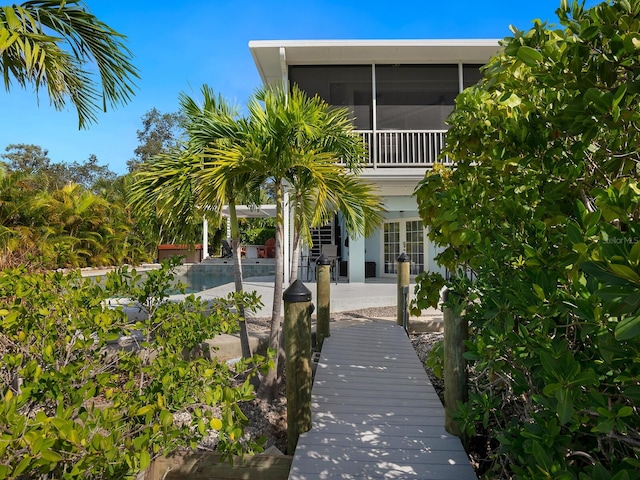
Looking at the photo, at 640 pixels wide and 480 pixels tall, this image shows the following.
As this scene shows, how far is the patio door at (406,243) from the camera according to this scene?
11.5 m

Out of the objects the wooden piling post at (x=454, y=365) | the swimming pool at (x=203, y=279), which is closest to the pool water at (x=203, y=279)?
the swimming pool at (x=203, y=279)

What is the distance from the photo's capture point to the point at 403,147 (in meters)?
9.66

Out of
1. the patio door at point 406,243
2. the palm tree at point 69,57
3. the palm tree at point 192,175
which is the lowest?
the patio door at point 406,243

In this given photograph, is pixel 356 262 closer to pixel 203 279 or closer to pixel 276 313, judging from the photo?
pixel 276 313

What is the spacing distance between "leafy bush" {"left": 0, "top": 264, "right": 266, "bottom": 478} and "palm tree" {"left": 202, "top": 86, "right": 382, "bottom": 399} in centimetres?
136

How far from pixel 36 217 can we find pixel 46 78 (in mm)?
12239

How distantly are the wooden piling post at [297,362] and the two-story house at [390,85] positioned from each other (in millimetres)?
6481

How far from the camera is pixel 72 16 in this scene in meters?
3.76

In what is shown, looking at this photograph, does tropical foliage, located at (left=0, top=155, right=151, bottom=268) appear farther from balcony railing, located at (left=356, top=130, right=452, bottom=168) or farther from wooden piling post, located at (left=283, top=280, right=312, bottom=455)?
wooden piling post, located at (left=283, top=280, right=312, bottom=455)

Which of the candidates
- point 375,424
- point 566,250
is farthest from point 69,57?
point 566,250

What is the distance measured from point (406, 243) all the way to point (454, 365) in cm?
949

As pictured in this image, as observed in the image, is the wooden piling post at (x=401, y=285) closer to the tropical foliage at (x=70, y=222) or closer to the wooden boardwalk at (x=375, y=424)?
the wooden boardwalk at (x=375, y=424)

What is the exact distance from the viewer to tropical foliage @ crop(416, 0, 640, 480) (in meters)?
0.94

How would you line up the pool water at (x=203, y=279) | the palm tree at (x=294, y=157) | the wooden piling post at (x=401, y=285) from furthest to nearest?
the pool water at (x=203, y=279), the wooden piling post at (x=401, y=285), the palm tree at (x=294, y=157)
